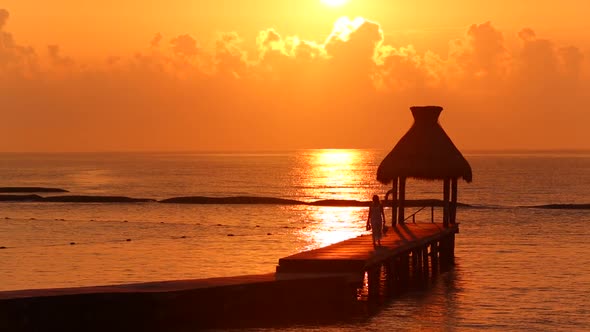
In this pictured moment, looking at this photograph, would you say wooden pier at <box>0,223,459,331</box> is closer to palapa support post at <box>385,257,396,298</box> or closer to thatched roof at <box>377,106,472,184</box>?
palapa support post at <box>385,257,396,298</box>

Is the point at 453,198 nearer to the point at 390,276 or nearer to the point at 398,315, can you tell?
the point at 390,276

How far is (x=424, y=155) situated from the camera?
124ft

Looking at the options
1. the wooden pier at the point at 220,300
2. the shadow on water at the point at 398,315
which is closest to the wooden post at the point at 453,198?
Result: the shadow on water at the point at 398,315

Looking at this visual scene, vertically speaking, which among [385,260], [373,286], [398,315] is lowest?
[398,315]

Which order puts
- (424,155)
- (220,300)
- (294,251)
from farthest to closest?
1. (294,251)
2. (424,155)
3. (220,300)

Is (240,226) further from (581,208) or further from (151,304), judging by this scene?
(151,304)

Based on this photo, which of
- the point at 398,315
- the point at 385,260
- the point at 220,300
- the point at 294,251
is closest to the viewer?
the point at 220,300

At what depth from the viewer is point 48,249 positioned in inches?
1780

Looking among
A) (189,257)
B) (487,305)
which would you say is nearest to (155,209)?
(189,257)

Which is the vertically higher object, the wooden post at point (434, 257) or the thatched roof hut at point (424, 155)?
the thatched roof hut at point (424, 155)

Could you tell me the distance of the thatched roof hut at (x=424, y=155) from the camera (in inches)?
1490

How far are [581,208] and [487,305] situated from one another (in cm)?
5217

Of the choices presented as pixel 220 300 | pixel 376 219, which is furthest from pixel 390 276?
pixel 220 300

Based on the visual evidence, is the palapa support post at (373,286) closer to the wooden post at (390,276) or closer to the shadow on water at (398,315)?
the shadow on water at (398,315)
